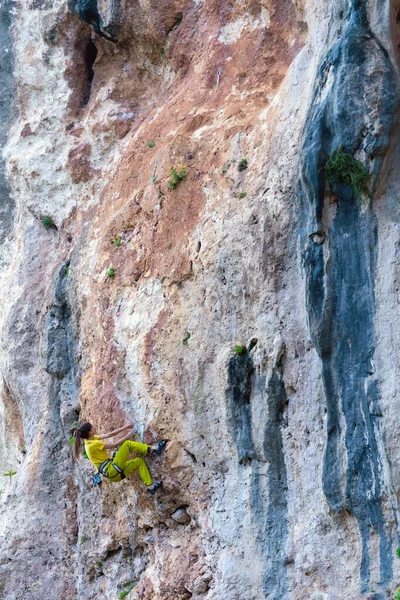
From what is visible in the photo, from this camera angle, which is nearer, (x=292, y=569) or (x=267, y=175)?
(x=292, y=569)

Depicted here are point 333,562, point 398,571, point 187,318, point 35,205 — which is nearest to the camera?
point 398,571

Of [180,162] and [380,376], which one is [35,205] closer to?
[180,162]

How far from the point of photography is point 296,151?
9656 mm

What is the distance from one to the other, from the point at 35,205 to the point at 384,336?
26.1 ft

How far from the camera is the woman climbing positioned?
10.7 meters

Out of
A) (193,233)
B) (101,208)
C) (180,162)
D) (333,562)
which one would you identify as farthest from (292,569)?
(101,208)

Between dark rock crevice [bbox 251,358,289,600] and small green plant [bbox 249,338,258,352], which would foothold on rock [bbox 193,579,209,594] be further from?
small green plant [bbox 249,338,258,352]

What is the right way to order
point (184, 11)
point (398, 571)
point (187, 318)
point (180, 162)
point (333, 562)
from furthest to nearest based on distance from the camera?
1. point (184, 11)
2. point (180, 162)
3. point (187, 318)
4. point (333, 562)
5. point (398, 571)

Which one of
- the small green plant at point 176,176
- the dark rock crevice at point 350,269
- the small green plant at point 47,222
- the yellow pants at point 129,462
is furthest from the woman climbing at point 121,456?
the small green plant at point 47,222

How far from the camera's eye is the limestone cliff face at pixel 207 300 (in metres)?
8.91

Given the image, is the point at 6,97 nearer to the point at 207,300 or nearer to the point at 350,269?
the point at 207,300

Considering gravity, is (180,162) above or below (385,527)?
above

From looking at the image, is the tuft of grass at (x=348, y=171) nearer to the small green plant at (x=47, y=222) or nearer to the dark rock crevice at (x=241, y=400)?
the dark rock crevice at (x=241, y=400)

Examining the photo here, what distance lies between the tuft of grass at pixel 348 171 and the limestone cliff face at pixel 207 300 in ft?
0.27
